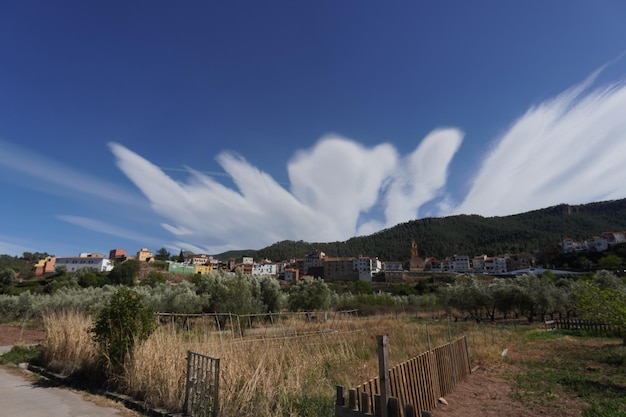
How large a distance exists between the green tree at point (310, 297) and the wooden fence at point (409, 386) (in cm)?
2198

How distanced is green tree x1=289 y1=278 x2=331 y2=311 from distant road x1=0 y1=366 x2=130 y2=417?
23.8 metres

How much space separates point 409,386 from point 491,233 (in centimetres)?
13768

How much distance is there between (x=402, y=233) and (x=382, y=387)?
159189mm

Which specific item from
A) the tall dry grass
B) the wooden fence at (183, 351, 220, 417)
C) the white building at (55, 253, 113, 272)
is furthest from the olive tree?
the white building at (55, 253, 113, 272)

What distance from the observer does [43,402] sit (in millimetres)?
6309

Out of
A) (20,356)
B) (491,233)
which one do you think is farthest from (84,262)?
(491,233)

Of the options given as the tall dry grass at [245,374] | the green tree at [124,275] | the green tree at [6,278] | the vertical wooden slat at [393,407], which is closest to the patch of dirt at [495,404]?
the tall dry grass at [245,374]

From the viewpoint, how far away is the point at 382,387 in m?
4.04

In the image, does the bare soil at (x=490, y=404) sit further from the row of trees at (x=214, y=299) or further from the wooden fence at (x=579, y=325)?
the wooden fence at (x=579, y=325)

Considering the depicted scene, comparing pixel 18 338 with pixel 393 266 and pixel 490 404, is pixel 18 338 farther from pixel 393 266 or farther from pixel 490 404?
pixel 393 266

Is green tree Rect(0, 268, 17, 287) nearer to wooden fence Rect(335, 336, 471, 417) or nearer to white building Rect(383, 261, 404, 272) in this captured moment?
wooden fence Rect(335, 336, 471, 417)

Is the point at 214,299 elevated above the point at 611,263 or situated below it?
below

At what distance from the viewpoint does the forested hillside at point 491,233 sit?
115312mm

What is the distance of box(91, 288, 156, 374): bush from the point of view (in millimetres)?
7367
